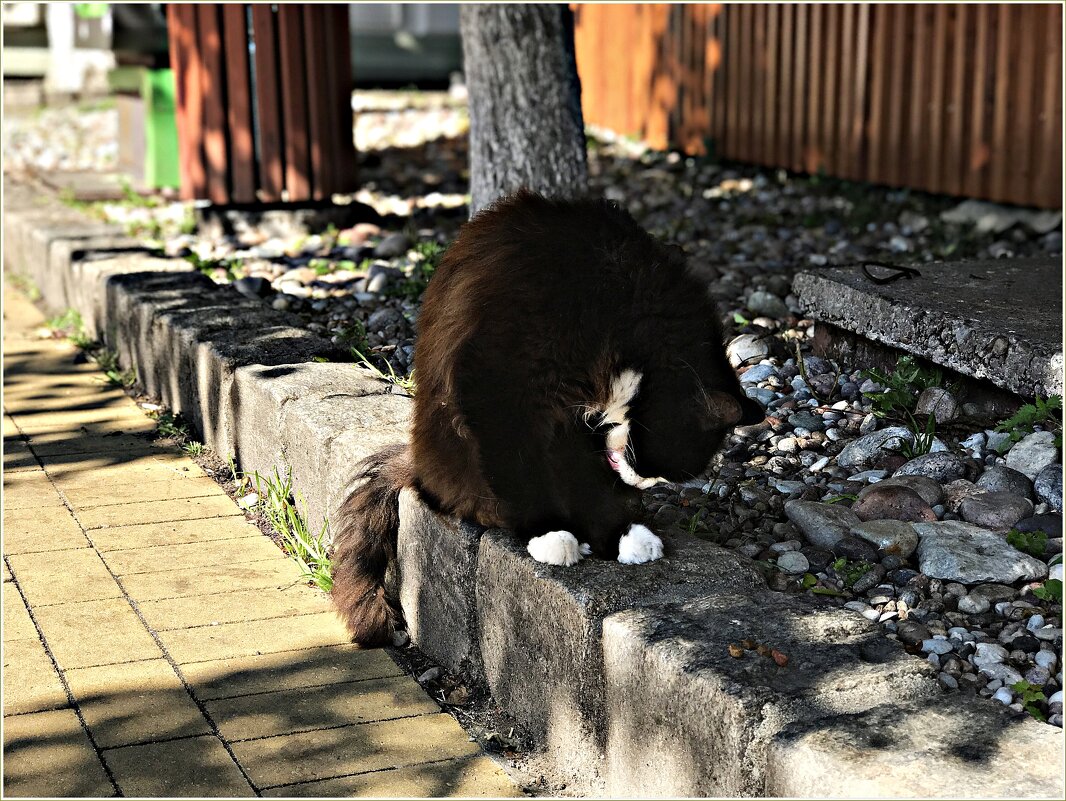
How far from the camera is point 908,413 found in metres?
4.21

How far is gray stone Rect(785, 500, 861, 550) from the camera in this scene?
11.3 feet

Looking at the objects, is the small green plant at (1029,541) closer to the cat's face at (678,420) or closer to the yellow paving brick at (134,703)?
the cat's face at (678,420)

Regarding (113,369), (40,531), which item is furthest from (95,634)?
(113,369)

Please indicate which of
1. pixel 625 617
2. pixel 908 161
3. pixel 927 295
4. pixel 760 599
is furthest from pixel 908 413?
pixel 908 161

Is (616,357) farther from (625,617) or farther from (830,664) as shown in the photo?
(830,664)

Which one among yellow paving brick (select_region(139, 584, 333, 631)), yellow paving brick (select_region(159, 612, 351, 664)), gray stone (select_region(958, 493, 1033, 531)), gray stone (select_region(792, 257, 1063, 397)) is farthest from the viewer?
gray stone (select_region(792, 257, 1063, 397))

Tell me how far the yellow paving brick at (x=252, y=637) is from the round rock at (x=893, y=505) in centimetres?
158

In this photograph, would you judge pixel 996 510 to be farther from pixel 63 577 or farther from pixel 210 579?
pixel 63 577

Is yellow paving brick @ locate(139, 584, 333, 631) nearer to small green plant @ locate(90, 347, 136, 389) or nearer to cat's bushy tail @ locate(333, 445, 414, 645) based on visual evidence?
cat's bushy tail @ locate(333, 445, 414, 645)

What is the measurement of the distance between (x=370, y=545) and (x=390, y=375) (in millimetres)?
1396

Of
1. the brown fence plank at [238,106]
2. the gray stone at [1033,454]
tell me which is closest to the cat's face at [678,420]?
the gray stone at [1033,454]

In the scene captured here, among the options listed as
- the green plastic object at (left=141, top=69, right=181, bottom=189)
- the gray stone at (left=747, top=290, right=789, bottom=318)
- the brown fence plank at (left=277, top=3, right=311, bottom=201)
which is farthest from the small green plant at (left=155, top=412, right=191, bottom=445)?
the green plastic object at (left=141, top=69, right=181, bottom=189)

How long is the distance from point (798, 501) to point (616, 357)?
99cm

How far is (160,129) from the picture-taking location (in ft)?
29.4
